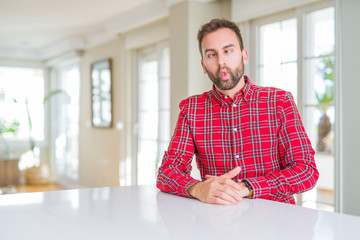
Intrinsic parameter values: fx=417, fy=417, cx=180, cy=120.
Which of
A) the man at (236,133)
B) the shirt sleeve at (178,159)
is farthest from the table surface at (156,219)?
the man at (236,133)

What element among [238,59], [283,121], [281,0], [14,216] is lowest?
[14,216]

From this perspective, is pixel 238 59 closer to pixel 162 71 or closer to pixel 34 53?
pixel 162 71

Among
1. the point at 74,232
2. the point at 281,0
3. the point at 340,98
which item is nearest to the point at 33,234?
the point at 74,232

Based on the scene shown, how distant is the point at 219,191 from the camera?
1.31m

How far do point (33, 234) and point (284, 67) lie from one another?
2921mm

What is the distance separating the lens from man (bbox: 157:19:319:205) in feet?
5.06

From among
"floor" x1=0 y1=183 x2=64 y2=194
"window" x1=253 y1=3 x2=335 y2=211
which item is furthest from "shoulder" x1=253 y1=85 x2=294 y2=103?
"floor" x1=0 y1=183 x2=64 y2=194

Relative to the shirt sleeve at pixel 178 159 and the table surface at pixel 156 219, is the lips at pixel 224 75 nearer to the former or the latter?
the shirt sleeve at pixel 178 159

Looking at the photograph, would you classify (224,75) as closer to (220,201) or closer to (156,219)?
(220,201)

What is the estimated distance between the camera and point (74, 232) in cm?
97

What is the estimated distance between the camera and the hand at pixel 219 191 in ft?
4.26

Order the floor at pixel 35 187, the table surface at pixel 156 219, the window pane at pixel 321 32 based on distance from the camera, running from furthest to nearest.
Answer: the floor at pixel 35 187 < the window pane at pixel 321 32 < the table surface at pixel 156 219

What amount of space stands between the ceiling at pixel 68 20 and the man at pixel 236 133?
2.92m

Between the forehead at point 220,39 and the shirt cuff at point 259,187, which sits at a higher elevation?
the forehead at point 220,39
